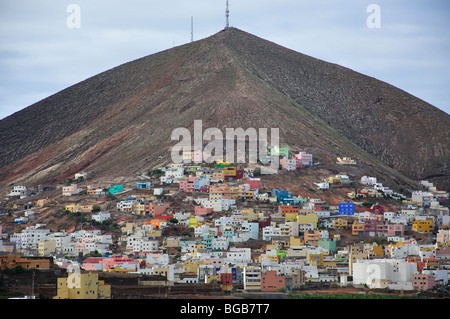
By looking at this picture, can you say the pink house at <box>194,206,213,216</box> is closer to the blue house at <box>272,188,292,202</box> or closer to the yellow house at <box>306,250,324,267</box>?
the blue house at <box>272,188,292,202</box>

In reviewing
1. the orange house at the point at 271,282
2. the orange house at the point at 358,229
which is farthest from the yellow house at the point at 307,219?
the orange house at the point at 271,282

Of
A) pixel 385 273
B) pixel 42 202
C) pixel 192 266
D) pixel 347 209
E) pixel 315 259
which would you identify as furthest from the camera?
pixel 42 202

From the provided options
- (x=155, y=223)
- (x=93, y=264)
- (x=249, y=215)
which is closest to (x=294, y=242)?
(x=249, y=215)

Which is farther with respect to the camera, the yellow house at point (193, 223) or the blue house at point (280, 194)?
the blue house at point (280, 194)

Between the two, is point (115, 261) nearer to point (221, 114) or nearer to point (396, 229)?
point (396, 229)

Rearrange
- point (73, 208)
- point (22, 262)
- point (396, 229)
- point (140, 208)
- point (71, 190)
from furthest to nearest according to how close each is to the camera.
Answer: point (71, 190)
point (73, 208)
point (140, 208)
point (396, 229)
point (22, 262)

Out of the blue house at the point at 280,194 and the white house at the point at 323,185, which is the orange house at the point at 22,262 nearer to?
the blue house at the point at 280,194
